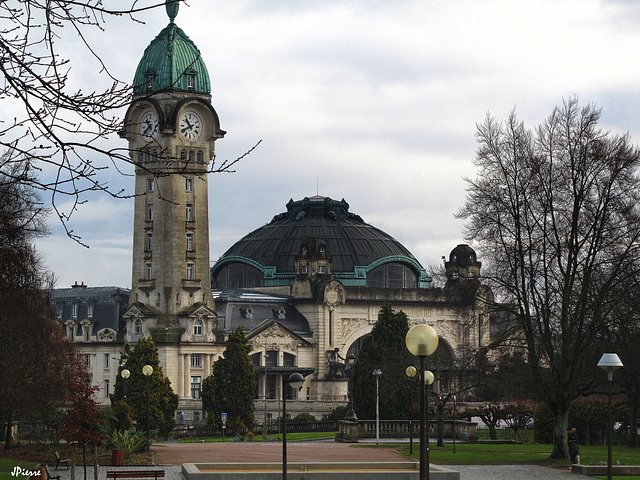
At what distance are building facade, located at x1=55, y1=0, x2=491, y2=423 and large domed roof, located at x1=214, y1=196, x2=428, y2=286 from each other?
186 millimetres

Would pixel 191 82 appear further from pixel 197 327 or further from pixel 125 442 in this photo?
pixel 125 442

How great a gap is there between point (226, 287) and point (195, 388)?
31.3m

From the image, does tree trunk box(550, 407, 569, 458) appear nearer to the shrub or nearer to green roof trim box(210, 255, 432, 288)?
the shrub

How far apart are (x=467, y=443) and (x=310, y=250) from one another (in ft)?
253

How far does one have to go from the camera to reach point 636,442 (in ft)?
194

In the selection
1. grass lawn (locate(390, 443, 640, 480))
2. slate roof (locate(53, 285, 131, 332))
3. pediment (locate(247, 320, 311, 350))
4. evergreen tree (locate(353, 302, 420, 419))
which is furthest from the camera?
slate roof (locate(53, 285, 131, 332))

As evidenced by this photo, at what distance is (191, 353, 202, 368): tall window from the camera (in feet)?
387

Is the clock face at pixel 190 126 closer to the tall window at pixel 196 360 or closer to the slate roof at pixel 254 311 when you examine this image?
the slate roof at pixel 254 311

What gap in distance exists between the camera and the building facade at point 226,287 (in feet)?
380

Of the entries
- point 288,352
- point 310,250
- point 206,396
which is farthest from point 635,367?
point 310,250

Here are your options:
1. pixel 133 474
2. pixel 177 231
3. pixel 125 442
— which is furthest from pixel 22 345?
pixel 177 231

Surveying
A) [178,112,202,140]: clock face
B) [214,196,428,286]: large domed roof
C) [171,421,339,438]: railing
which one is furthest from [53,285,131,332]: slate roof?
[171,421,339,438]: railing

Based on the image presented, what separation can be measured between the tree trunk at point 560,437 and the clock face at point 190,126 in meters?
76.7

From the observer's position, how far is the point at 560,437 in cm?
4525
